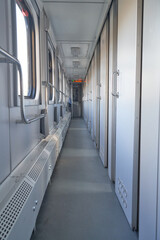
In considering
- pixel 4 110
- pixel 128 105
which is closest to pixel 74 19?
pixel 128 105

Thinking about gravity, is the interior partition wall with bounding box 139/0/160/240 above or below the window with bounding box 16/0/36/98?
below

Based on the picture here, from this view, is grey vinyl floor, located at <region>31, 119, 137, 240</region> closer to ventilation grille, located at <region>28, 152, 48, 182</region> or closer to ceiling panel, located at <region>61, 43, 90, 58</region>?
ventilation grille, located at <region>28, 152, 48, 182</region>

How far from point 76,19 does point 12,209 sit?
3425 mm

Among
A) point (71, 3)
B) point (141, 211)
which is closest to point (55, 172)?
point (141, 211)

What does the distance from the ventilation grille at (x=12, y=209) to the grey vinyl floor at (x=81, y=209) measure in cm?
57

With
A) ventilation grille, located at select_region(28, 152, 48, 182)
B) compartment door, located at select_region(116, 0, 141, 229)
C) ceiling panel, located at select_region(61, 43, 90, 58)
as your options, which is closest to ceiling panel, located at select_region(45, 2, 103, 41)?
ceiling panel, located at select_region(61, 43, 90, 58)

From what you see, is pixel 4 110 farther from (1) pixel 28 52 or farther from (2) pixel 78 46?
(2) pixel 78 46

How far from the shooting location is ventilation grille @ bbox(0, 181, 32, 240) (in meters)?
0.91

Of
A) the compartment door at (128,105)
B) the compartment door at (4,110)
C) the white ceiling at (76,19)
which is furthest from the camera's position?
the white ceiling at (76,19)

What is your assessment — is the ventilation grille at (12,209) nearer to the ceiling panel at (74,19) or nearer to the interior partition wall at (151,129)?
the interior partition wall at (151,129)

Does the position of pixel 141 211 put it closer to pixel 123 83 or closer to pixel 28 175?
pixel 28 175

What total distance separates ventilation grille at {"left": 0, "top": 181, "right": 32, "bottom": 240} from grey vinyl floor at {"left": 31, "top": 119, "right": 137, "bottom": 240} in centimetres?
57

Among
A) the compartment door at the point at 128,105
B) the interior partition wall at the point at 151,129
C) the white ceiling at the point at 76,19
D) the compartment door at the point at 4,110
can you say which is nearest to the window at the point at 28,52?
the white ceiling at the point at 76,19

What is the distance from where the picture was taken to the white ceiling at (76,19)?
2.75 meters
